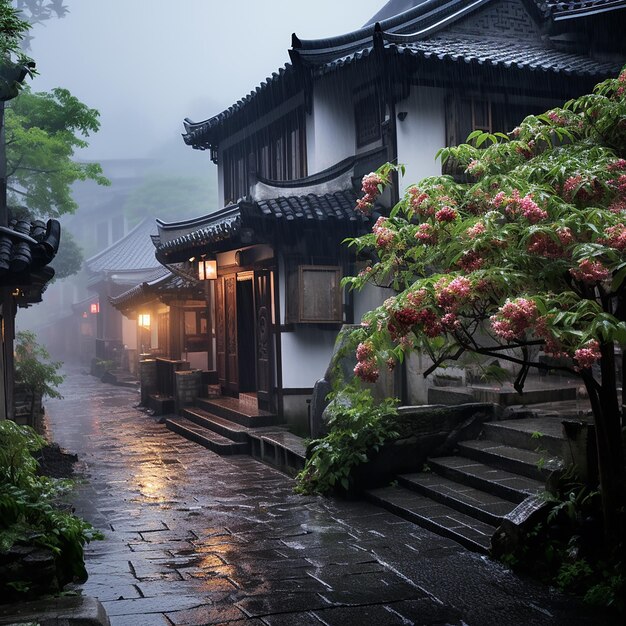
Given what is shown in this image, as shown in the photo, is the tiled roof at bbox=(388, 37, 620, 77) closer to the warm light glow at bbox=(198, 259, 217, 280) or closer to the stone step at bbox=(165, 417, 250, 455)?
the warm light glow at bbox=(198, 259, 217, 280)

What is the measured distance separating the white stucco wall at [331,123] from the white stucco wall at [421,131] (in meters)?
2.09

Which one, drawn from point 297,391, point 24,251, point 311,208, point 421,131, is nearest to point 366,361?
point 24,251

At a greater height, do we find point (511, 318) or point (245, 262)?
point (245, 262)

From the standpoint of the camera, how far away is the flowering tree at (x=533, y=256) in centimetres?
576

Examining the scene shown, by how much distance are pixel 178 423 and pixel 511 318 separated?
15.0 metres

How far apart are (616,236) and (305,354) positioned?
12.0 metres

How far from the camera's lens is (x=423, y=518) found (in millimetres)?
9383

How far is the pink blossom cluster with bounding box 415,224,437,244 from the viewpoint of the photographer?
714 centimetres

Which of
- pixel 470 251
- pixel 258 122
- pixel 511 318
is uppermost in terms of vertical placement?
pixel 258 122

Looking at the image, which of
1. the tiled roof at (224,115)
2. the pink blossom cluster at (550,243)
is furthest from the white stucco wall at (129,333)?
the pink blossom cluster at (550,243)

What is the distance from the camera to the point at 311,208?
53.3 ft

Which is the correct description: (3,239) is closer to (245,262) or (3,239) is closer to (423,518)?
(423,518)

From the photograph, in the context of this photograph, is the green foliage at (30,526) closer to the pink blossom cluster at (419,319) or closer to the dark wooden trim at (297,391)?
the pink blossom cluster at (419,319)

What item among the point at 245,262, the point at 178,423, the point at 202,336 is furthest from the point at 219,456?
the point at 202,336
